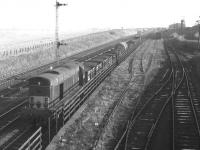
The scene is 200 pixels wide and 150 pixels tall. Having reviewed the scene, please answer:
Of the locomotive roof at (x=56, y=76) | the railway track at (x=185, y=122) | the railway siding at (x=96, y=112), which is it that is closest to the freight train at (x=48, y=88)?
the locomotive roof at (x=56, y=76)

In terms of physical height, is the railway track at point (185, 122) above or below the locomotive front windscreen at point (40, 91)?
below

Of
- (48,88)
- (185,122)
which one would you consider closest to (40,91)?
(48,88)

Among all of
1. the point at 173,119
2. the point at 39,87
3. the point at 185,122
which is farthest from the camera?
the point at 173,119

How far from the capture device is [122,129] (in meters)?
19.6

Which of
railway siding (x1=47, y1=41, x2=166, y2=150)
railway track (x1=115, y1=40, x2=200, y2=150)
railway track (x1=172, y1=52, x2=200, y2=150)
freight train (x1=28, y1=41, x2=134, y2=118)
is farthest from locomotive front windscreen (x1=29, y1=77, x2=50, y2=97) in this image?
railway track (x1=172, y1=52, x2=200, y2=150)

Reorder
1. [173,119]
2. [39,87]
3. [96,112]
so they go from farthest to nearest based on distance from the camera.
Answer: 1. [96,112]
2. [173,119]
3. [39,87]

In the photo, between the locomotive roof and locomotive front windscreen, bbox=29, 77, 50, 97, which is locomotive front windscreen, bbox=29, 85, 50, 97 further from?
A: the locomotive roof

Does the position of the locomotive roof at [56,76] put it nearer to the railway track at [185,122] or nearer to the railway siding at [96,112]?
the railway siding at [96,112]

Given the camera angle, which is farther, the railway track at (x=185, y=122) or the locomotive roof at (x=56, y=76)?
the locomotive roof at (x=56, y=76)

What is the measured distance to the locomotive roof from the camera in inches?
784

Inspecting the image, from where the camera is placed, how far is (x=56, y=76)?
825 inches

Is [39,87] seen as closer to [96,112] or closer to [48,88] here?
[48,88]

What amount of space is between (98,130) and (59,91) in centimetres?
424

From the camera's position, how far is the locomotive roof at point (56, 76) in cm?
1991
